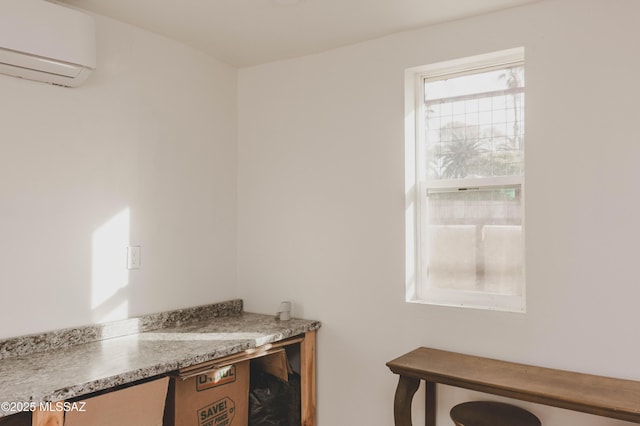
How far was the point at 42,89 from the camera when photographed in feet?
7.22

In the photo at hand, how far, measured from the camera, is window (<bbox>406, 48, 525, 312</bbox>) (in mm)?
2416

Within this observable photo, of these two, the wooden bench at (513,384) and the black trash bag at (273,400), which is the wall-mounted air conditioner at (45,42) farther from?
the wooden bench at (513,384)

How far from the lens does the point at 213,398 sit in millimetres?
2320

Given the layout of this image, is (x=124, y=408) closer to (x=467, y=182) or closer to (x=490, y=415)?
(x=490, y=415)

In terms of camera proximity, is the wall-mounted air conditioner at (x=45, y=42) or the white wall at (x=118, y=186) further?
the white wall at (x=118, y=186)

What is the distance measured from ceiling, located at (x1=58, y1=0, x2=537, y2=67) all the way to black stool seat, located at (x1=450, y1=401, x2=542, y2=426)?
1.84m

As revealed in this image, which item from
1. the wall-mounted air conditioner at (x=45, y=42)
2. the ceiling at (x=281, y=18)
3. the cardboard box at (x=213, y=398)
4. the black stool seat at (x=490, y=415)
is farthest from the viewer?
the ceiling at (x=281, y=18)

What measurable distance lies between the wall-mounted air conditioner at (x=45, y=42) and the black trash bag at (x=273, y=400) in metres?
1.81

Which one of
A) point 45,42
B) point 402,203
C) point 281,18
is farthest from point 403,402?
point 45,42

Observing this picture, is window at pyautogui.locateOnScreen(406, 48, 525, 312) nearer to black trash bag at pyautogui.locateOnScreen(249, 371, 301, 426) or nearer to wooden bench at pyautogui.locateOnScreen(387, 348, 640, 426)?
wooden bench at pyautogui.locateOnScreen(387, 348, 640, 426)

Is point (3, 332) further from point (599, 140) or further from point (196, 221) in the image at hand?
point (599, 140)

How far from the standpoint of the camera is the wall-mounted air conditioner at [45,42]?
75.7 inches

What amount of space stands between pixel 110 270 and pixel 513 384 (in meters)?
1.93

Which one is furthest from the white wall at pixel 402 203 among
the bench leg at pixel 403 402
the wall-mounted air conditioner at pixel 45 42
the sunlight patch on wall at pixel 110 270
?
the wall-mounted air conditioner at pixel 45 42
